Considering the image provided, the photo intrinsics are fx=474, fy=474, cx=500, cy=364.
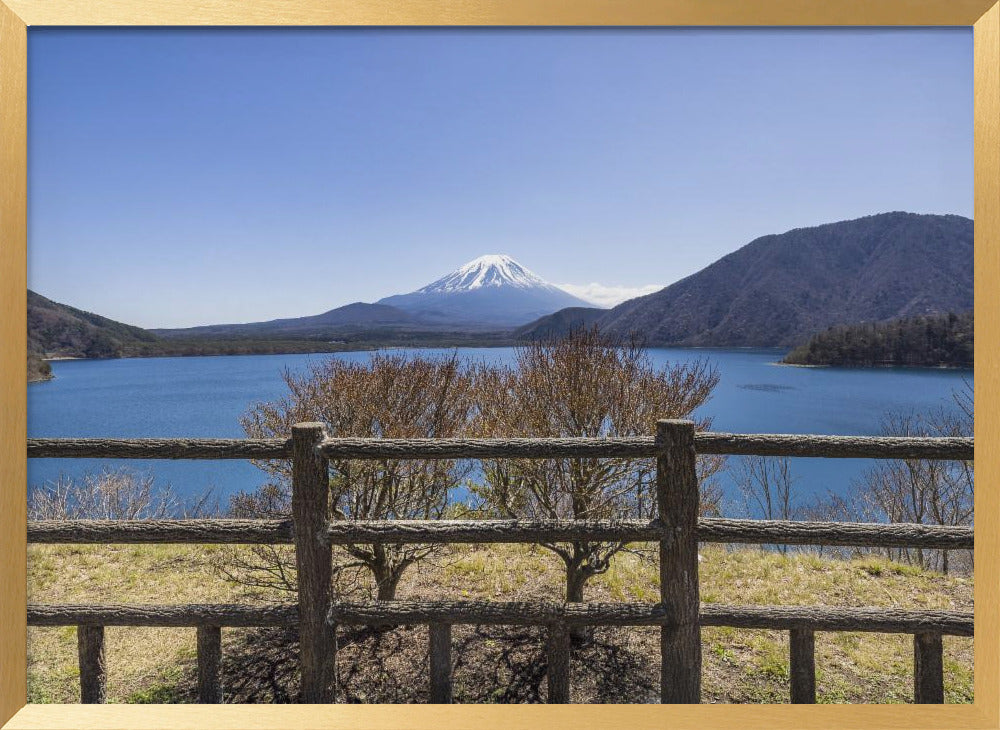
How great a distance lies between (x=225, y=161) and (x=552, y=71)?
221 cm

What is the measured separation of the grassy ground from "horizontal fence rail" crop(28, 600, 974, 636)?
0.53 meters

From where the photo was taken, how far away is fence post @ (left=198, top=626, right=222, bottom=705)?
1746 millimetres

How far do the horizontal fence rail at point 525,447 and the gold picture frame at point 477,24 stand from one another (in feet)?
0.87

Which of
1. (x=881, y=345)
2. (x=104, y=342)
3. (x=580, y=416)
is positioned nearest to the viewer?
(x=104, y=342)

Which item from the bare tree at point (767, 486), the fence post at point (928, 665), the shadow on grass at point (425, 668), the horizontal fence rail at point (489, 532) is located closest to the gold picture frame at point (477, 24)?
the fence post at point (928, 665)

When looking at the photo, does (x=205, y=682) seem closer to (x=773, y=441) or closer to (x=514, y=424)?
(x=773, y=441)

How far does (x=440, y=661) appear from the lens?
177 centimetres

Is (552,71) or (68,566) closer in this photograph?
(552,71)

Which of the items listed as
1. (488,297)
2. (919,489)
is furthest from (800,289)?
(919,489)

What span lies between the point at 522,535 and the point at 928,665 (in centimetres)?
156

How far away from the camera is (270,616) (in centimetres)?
168

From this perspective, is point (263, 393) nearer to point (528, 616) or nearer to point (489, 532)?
point (489, 532)

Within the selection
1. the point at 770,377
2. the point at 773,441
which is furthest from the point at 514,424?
the point at 770,377

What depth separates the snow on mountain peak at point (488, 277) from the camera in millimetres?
3830
